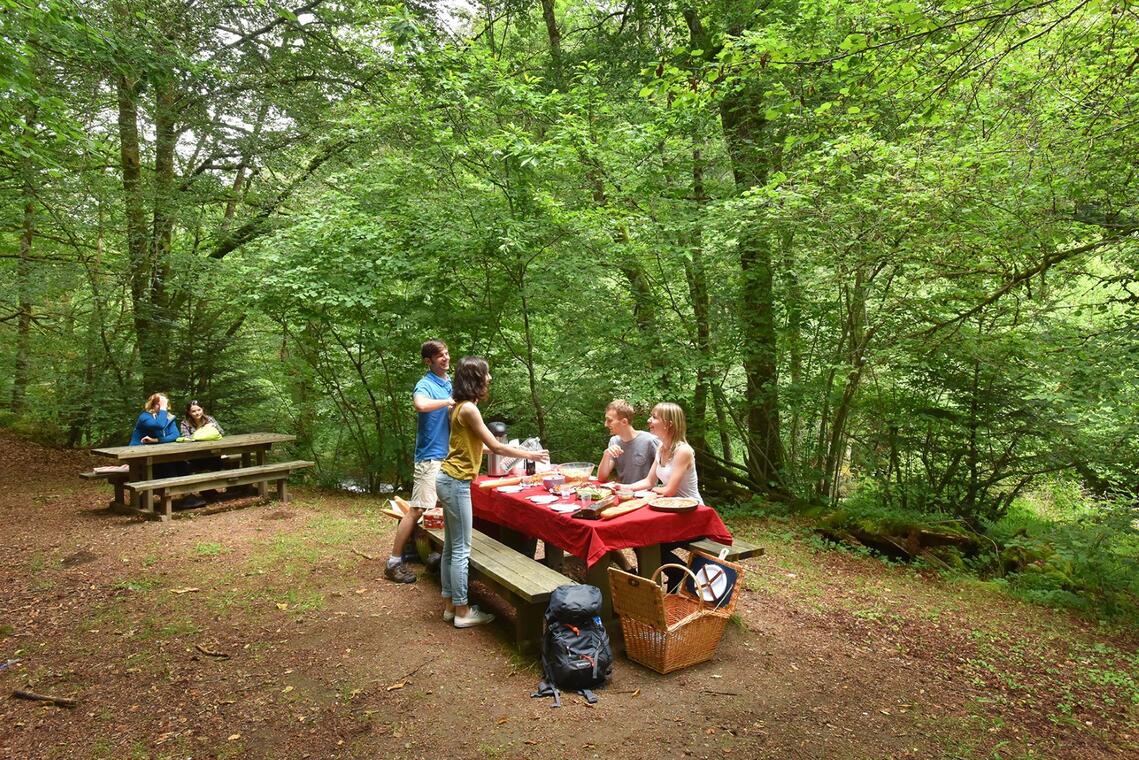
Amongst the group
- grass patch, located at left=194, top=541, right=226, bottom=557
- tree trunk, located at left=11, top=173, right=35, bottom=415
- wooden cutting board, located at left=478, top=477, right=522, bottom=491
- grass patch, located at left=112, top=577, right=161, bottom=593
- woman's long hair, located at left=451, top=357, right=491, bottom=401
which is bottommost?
grass patch, located at left=194, top=541, right=226, bottom=557

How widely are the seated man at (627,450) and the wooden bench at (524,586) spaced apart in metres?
0.88

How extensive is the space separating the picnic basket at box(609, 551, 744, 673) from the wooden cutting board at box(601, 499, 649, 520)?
31 cm

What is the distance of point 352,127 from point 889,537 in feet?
28.1

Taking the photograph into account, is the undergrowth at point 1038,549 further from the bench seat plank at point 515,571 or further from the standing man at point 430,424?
the standing man at point 430,424

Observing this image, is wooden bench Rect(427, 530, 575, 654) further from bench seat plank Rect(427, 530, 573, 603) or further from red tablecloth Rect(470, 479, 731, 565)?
red tablecloth Rect(470, 479, 731, 565)

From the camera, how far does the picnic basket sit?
10.9ft

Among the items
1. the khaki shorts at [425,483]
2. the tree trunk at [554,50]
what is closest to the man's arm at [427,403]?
the khaki shorts at [425,483]

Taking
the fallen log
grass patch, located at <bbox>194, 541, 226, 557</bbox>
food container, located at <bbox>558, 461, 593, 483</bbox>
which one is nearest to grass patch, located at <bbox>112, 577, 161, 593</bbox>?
grass patch, located at <bbox>194, 541, 226, 557</bbox>

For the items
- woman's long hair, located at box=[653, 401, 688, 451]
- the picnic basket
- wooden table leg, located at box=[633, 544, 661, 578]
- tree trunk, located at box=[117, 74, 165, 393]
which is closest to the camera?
the picnic basket

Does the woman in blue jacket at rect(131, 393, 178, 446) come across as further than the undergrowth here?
Yes

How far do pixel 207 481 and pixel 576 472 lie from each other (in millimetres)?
4725

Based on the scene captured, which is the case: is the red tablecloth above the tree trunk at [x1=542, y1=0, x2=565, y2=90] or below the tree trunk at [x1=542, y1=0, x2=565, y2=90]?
below

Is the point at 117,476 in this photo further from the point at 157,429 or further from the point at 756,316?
the point at 756,316

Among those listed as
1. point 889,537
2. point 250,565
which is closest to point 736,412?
point 889,537
